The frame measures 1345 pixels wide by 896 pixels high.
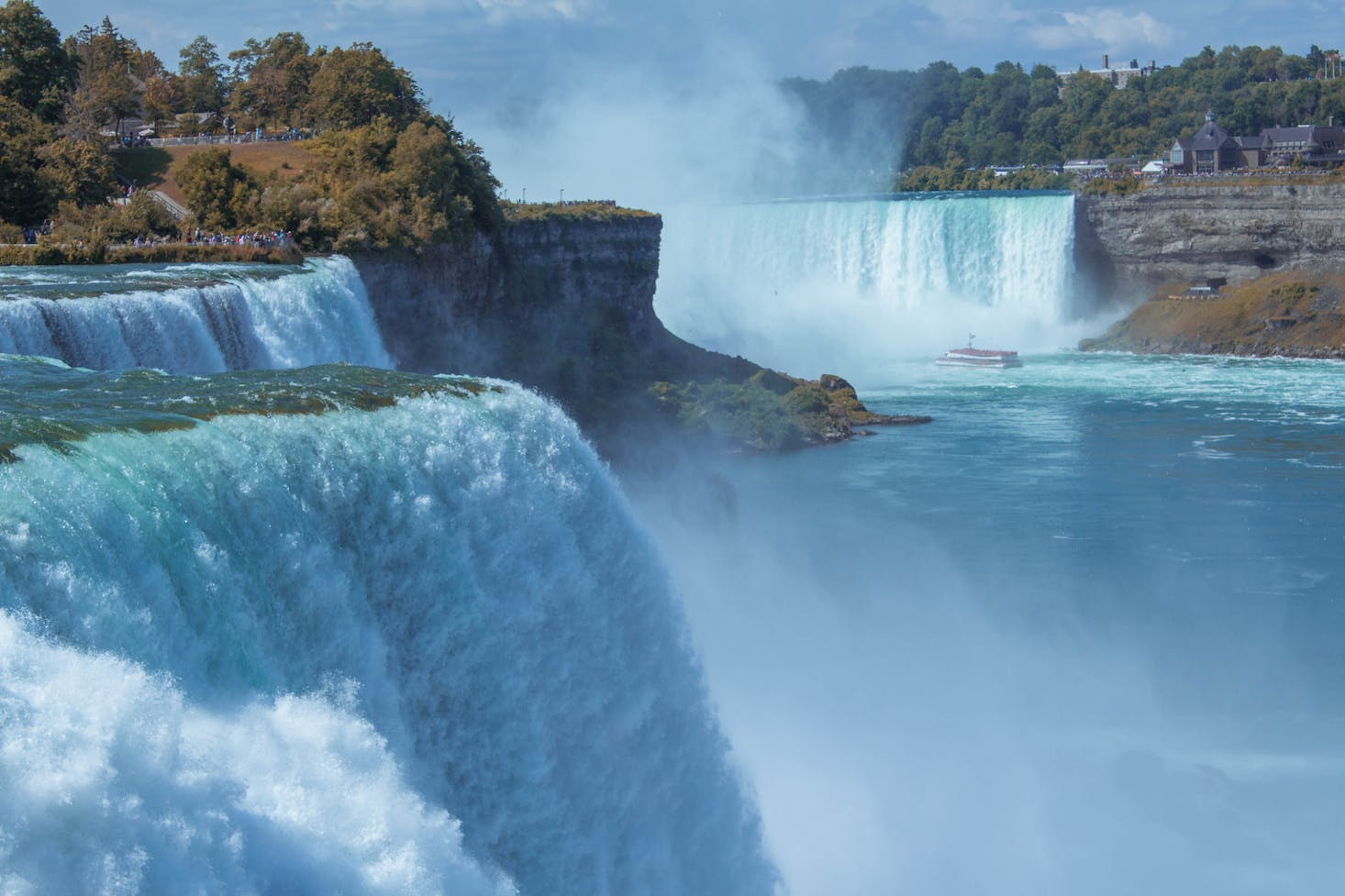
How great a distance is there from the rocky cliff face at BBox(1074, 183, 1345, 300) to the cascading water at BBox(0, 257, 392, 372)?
1558 inches

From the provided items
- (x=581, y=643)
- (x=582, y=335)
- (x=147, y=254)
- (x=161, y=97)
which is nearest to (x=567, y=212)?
(x=582, y=335)

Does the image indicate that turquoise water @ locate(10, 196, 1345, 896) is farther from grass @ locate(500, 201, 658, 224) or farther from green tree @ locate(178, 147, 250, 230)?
grass @ locate(500, 201, 658, 224)

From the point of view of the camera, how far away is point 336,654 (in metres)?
10.6

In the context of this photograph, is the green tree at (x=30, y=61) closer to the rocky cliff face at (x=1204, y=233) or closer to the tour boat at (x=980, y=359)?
the tour boat at (x=980, y=359)

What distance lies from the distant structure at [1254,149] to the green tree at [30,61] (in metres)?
Answer: 56.6

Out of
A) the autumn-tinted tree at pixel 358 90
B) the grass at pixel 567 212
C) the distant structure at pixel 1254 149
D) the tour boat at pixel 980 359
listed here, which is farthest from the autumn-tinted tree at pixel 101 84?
the distant structure at pixel 1254 149

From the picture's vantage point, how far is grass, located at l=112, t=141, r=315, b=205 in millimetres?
34875

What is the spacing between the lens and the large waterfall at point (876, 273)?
5847 cm

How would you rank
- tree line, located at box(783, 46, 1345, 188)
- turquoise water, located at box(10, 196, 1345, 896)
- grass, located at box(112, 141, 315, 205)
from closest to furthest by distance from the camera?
turquoise water, located at box(10, 196, 1345, 896), grass, located at box(112, 141, 315, 205), tree line, located at box(783, 46, 1345, 188)

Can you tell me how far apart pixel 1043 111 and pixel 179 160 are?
85446mm

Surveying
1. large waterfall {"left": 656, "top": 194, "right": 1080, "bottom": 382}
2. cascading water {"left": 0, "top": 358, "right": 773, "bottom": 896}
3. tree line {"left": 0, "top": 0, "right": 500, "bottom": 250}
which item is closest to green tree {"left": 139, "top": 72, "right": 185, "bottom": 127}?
tree line {"left": 0, "top": 0, "right": 500, "bottom": 250}

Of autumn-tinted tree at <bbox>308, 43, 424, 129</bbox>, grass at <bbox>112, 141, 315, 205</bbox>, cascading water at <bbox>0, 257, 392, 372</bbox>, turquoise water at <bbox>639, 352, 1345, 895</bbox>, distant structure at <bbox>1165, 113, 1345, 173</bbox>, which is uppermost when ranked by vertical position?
distant structure at <bbox>1165, 113, 1345, 173</bbox>

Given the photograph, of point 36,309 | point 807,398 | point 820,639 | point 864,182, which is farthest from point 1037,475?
point 864,182

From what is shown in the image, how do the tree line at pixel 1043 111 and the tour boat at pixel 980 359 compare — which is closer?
the tour boat at pixel 980 359
